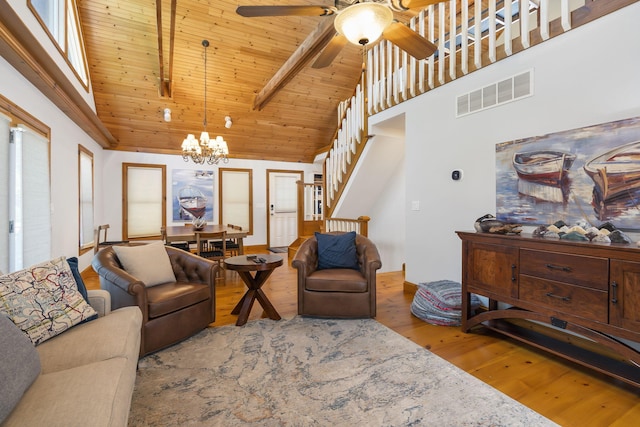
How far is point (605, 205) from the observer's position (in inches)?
91.0

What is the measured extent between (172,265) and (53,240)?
1.93 m

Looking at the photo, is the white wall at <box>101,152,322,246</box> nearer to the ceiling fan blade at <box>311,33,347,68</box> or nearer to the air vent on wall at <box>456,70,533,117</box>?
the ceiling fan blade at <box>311,33,347,68</box>

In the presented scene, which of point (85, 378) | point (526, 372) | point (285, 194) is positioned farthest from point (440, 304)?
point (285, 194)

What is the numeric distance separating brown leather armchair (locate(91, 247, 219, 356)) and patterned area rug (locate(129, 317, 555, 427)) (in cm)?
13

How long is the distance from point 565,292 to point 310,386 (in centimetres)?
186

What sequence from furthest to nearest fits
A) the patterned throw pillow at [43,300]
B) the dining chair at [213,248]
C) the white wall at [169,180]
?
1. the white wall at [169,180]
2. the dining chair at [213,248]
3. the patterned throw pillow at [43,300]

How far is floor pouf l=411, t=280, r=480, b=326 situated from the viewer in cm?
304

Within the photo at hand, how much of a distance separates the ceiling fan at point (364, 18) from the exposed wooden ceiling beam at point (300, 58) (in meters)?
0.63

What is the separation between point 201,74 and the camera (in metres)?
5.55


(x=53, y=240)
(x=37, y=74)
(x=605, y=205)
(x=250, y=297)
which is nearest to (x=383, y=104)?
(x=605, y=205)

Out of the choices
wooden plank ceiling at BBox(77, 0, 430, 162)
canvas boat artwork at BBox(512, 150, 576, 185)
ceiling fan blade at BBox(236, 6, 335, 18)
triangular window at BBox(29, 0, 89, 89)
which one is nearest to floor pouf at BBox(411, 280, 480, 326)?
canvas boat artwork at BBox(512, 150, 576, 185)

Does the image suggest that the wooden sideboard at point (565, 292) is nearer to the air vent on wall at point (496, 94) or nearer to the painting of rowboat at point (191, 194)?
the air vent on wall at point (496, 94)

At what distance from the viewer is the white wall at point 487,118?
229 centimetres

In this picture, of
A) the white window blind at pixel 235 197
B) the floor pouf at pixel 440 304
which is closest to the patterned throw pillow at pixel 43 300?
the floor pouf at pixel 440 304
